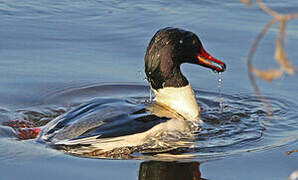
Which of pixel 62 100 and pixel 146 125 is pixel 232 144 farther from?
pixel 62 100

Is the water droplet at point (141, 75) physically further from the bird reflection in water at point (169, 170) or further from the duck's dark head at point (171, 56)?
the bird reflection in water at point (169, 170)

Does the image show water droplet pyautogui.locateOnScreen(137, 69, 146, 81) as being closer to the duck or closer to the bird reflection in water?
the duck

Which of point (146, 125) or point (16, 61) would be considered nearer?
point (146, 125)

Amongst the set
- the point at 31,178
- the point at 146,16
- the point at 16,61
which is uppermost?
the point at 146,16

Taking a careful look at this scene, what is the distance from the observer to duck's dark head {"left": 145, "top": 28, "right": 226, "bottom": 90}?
5.93 meters

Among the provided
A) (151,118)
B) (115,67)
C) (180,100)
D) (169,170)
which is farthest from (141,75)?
(169,170)

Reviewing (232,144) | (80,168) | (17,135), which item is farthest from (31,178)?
(232,144)

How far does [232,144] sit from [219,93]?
4.86 ft

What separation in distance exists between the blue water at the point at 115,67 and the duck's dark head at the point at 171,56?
1.97 feet

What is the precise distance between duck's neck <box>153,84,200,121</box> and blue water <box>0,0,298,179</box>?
34 centimetres

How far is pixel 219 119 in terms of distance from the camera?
6.21 metres

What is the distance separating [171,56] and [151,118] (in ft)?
2.64

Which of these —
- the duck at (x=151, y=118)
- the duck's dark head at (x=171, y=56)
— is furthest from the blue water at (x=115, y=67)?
the duck's dark head at (x=171, y=56)

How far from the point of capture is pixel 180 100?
6082 millimetres
